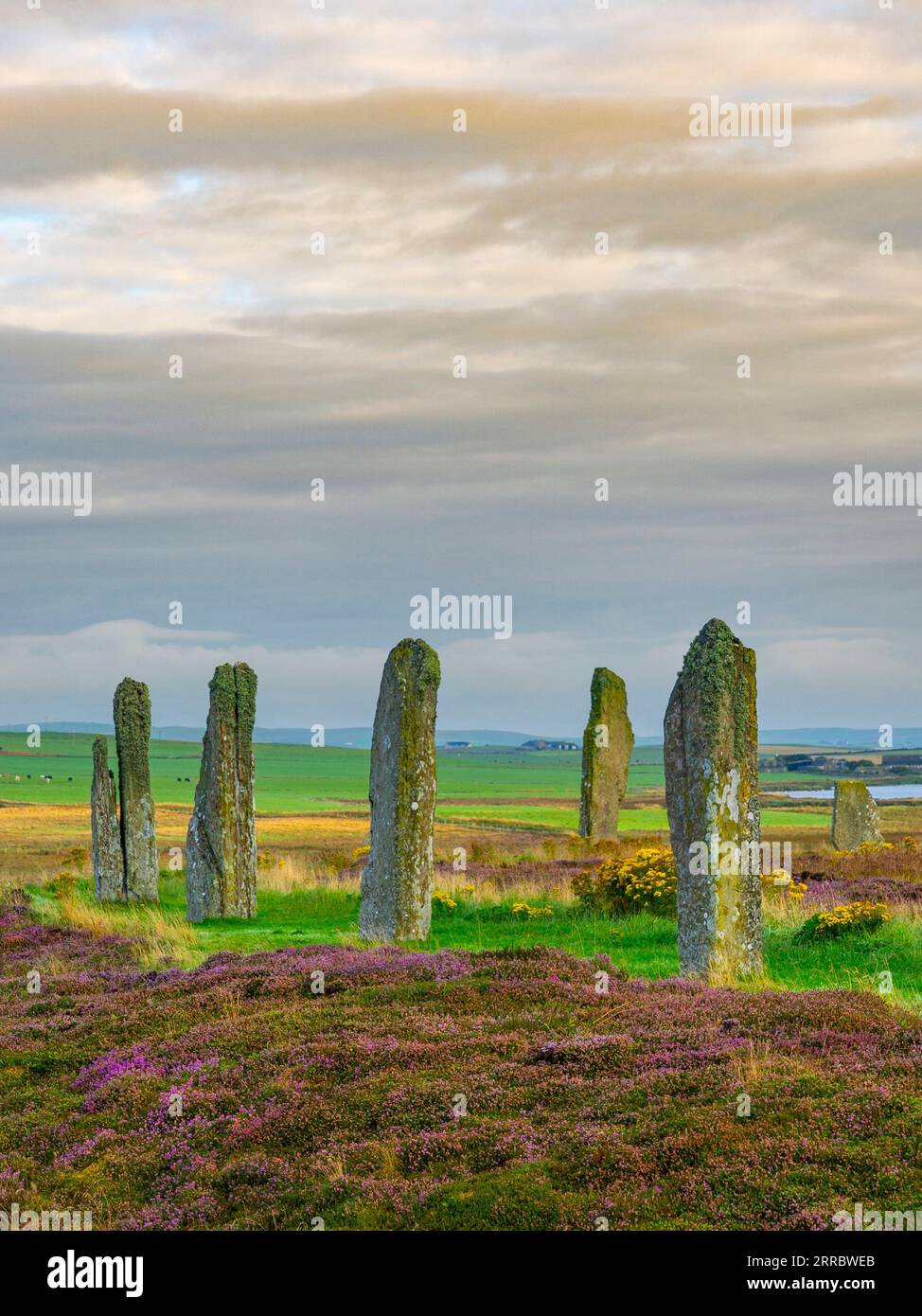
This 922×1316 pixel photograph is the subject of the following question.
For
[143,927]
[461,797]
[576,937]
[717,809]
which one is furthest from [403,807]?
[461,797]

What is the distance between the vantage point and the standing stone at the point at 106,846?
33.1 metres

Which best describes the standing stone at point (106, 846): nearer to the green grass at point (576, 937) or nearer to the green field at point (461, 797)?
the green grass at point (576, 937)

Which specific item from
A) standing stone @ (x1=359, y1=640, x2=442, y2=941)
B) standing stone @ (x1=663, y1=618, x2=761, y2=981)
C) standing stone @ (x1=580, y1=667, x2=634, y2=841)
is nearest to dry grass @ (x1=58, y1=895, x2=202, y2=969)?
standing stone @ (x1=359, y1=640, x2=442, y2=941)

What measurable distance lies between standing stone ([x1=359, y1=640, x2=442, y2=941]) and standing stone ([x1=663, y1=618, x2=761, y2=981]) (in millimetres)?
5611

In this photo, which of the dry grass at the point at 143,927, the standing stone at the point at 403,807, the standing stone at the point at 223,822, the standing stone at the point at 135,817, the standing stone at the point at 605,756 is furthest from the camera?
the standing stone at the point at 605,756

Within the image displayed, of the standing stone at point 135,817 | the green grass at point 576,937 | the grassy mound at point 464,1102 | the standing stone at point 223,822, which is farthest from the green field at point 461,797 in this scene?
the grassy mound at point 464,1102

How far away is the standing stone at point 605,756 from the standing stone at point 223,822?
16.6 metres

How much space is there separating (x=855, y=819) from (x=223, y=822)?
23456 millimetres

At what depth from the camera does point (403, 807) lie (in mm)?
23500

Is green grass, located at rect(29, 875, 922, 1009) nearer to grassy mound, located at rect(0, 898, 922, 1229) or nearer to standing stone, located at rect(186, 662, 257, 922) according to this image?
standing stone, located at rect(186, 662, 257, 922)

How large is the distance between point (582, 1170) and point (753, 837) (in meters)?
9.52

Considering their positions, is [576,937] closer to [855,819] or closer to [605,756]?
[605,756]
